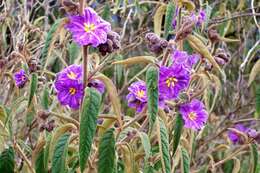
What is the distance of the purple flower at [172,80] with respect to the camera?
1.11 meters

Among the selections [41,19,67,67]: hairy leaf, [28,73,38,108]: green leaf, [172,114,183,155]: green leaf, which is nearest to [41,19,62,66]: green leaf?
[41,19,67,67]: hairy leaf

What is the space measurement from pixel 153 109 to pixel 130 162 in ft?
0.73

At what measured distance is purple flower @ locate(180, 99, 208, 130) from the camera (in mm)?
1250

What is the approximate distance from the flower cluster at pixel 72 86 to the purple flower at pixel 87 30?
11cm

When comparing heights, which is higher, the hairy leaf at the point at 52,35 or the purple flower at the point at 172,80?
the hairy leaf at the point at 52,35

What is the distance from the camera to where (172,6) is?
1264 mm

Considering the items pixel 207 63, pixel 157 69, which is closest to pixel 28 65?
pixel 157 69

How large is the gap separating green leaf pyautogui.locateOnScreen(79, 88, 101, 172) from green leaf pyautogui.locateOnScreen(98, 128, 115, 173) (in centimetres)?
11

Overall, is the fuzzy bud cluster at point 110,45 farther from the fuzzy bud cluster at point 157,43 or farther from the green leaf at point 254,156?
the green leaf at point 254,156

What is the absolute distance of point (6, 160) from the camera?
1236 mm

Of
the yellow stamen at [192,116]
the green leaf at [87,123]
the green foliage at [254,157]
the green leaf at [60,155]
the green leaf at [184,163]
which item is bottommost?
the green foliage at [254,157]

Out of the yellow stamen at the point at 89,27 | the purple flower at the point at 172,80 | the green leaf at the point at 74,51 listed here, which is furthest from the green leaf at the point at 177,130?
the green leaf at the point at 74,51

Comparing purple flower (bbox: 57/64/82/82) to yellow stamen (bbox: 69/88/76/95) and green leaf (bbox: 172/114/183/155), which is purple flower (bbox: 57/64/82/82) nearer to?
yellow stamen (bbox: 69/88/76/95)

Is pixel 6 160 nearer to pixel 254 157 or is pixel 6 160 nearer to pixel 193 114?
pixel 193 114
